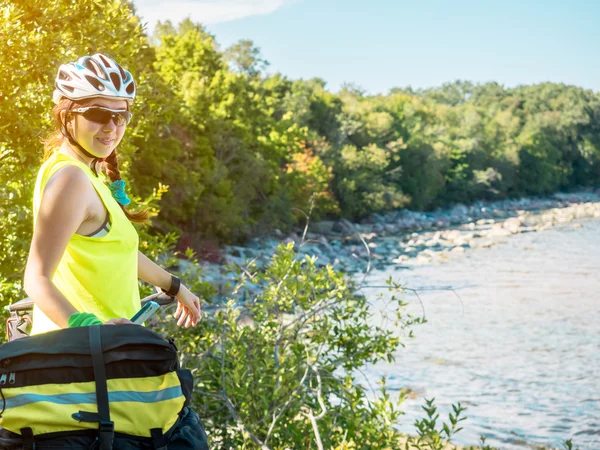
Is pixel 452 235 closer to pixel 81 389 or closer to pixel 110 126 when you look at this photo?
pixel 110 126

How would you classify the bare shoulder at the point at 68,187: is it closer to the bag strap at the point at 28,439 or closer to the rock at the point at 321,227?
the bag strap at the point at 28,439

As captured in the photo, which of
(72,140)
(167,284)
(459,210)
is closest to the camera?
(72,140)

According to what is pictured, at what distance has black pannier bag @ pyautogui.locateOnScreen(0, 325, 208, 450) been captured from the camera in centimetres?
177

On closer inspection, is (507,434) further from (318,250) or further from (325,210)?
(325,210)

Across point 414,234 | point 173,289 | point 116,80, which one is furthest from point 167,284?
point 414,234

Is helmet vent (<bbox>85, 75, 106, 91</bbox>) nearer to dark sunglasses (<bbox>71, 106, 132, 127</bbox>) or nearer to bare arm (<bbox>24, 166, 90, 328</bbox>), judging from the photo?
dark sunglasses (<bbox>71, 106, 132, 127</bbox>)

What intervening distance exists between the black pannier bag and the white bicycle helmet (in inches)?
30.1

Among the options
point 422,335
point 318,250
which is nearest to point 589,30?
point 318,250

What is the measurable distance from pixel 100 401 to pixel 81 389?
0.19ft

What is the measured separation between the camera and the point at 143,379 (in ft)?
6.00

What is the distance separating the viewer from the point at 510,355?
55.4 feet

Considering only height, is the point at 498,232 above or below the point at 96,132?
below

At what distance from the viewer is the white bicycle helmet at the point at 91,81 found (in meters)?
2.19

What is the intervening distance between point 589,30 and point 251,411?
119 meters
